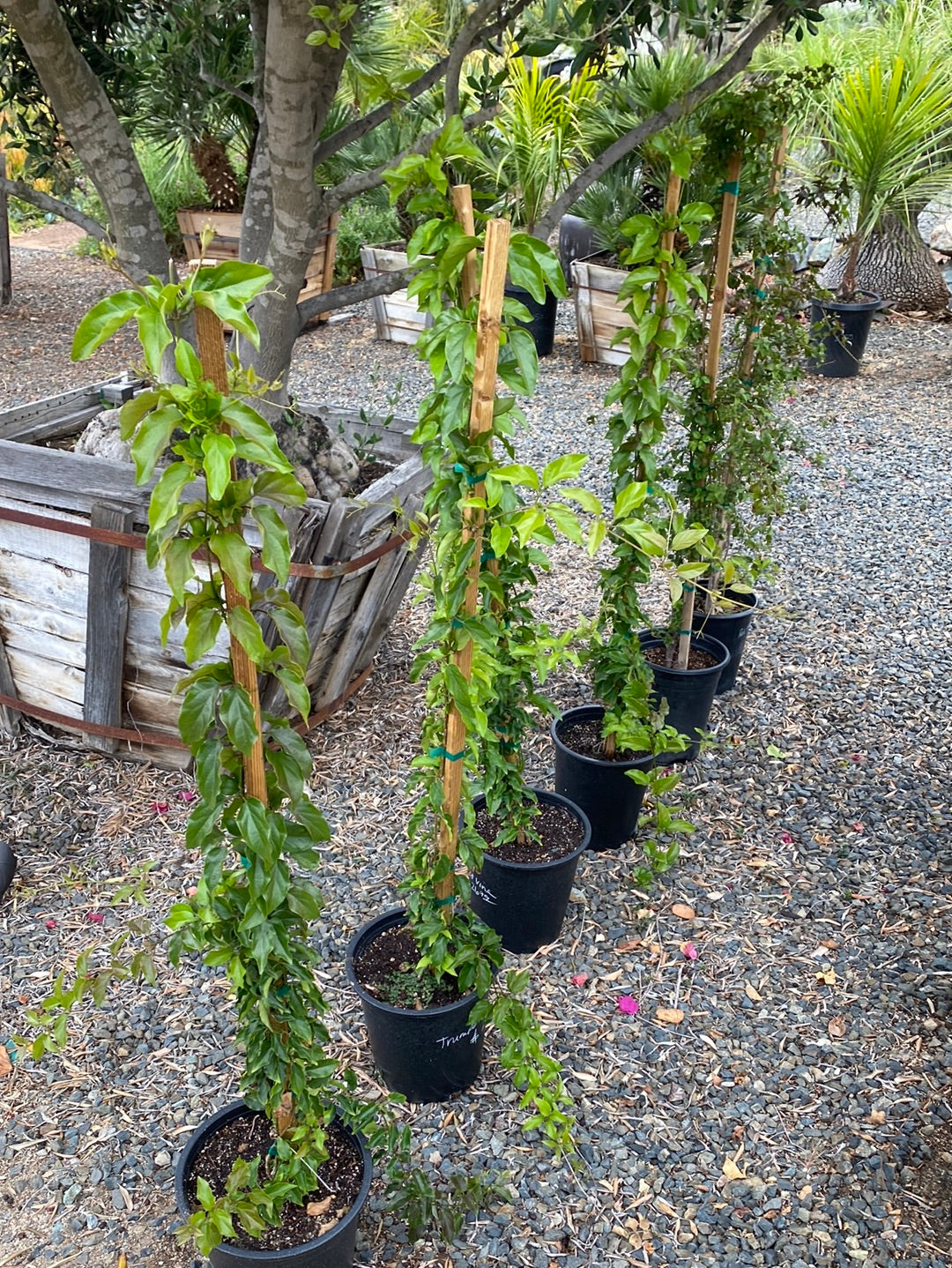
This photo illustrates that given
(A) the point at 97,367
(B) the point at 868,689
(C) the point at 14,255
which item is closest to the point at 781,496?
(B) the point at 868,689

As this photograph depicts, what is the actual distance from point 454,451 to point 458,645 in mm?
346

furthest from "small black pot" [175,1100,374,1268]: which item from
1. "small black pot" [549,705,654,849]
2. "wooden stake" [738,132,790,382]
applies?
"wooden stake" [738,132,790,382]

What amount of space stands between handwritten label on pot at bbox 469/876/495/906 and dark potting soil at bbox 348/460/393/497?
1300mm

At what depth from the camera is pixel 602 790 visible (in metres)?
2.80

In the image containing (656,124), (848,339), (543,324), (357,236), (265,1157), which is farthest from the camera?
(357,236)

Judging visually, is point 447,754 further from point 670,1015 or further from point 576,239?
point 576,239

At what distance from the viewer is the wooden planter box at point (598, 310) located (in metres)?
6.71

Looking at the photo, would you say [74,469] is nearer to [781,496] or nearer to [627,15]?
[627,15]

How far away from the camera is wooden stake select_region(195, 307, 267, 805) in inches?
47.1

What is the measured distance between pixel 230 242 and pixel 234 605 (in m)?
6.90

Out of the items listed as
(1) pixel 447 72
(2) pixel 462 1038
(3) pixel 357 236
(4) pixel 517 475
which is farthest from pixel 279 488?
(3) pixel 357 236

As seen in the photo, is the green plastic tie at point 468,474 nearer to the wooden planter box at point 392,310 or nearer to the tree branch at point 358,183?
the tree branch at point 358,183

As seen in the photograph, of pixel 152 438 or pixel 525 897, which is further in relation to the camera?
pixel 525 897

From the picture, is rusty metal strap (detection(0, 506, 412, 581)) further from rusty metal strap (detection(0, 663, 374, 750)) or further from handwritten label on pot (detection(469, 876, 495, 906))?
handwritten label on pot (detection(469, 876, 495, 906))
